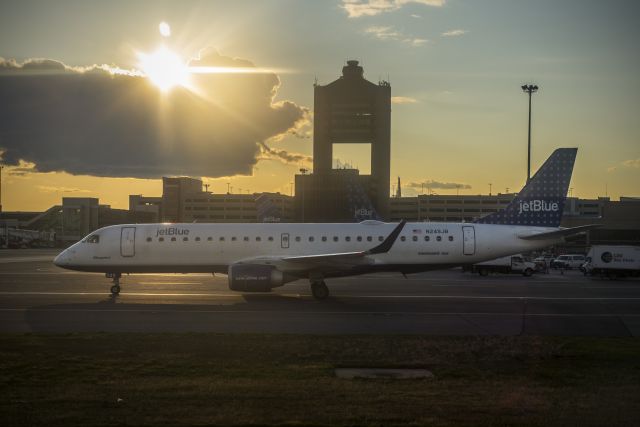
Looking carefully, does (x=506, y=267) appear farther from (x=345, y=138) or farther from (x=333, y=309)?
(x=345, y=138)

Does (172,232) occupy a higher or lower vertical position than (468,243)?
higher

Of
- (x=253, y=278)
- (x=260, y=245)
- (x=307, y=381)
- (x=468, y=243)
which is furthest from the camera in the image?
(x=468, y=243)

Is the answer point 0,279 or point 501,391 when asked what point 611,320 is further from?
point 0,279

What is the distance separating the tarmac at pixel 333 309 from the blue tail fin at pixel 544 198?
3.66 meters

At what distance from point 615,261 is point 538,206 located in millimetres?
16220

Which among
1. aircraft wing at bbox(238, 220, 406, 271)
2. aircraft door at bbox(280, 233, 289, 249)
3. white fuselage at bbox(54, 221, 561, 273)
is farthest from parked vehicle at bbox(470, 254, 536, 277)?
aircraft door at bbox(280, 233, 289, 249)

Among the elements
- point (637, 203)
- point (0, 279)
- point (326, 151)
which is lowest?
point (0, 279)

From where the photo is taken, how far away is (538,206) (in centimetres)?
3133

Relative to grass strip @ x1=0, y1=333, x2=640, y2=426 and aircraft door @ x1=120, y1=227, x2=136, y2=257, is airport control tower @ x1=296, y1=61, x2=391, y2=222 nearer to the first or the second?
aircraft door @ x1=120, y1=227, x2=136, y2=257

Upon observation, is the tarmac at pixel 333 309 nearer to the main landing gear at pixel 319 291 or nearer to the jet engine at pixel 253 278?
the main landing gear at pixel 319 291

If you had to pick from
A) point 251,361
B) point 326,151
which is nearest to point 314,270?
point 251,361

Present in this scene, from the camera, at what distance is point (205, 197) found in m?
160

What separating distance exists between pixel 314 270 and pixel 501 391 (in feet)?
54.5

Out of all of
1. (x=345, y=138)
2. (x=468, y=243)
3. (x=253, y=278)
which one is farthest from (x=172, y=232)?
(x=345, y=138)
